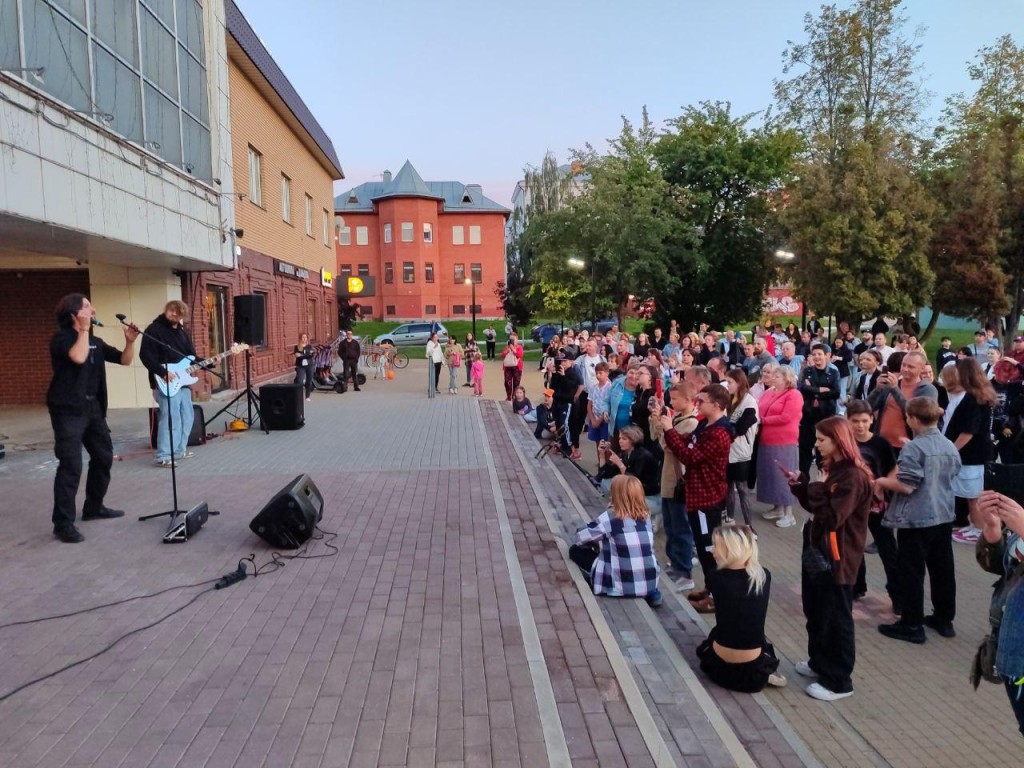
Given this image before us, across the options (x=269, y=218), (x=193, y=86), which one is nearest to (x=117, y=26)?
(x=193, y=86)

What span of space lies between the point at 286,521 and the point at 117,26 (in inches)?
337

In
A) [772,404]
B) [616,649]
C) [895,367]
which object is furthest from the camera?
[895,367]

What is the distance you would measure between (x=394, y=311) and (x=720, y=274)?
37.5 meters

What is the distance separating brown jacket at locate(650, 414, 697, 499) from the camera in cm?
531

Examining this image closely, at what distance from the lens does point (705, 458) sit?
507 centimetres

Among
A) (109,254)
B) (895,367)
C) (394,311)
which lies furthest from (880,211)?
(394,311)

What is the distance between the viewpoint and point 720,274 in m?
34.1

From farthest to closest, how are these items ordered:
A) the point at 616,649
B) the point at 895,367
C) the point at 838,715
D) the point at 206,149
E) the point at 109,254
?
1. the point at 206,149
2. the point at 109,254
3. the point at 895,367
4. the point at 616,649
5. the point at 838,715

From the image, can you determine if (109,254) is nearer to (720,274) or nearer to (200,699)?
(200,699)

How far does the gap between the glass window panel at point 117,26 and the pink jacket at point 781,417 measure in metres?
9.88

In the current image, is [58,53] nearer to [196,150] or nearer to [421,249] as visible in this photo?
[196,150]

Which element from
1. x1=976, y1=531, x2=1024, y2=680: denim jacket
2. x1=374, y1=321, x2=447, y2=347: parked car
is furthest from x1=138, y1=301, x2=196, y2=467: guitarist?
x1=374, y1=321, x2=447, y2=347: parked car

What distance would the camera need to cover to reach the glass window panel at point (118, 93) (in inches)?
381

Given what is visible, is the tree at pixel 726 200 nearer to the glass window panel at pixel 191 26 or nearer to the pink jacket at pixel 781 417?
the glass window panel at pixel 191 26
